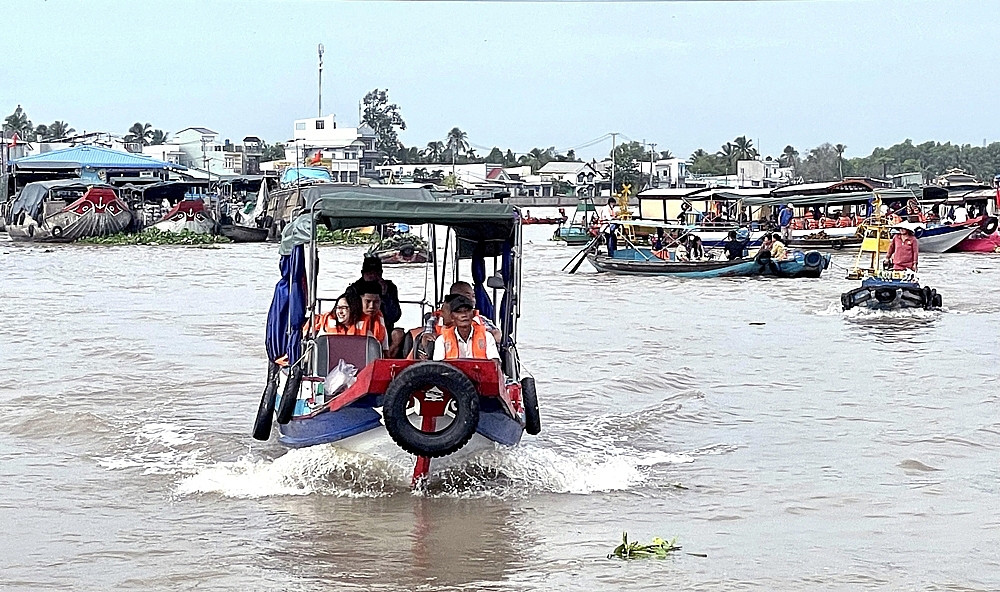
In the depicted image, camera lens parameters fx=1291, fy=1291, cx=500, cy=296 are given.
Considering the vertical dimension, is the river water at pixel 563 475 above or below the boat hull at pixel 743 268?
below

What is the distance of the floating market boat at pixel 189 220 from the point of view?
4112 centimetres

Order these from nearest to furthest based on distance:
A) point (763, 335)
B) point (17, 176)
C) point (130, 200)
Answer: point (763, 335) < point (130, 200) < point (17, 176)

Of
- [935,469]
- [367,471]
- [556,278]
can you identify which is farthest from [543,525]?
[556,278]

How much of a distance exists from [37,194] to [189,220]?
5.06 metres

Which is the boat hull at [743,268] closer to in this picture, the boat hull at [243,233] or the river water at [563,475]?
the river water at [563,475]

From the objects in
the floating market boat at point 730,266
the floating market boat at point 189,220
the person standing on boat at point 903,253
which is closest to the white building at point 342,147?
the floating market boat at point 189,220

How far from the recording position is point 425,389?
23.1ft

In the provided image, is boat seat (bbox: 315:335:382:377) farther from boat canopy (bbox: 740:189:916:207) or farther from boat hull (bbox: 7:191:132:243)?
boat hull (bbox: 7:191:132:243)

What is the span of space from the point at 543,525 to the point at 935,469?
10.4 ft

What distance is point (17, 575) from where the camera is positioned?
6.36 metres

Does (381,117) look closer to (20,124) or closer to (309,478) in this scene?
(20,124)

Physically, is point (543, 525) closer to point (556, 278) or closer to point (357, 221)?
point (357, 221)

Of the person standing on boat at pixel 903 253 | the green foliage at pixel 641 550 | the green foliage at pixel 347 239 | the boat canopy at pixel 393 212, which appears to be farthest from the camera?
the green foliage at pixel 347 239

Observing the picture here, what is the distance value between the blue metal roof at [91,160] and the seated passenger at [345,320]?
4730 cm
